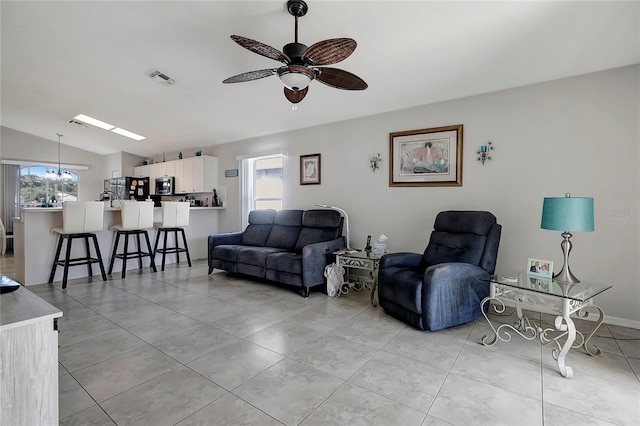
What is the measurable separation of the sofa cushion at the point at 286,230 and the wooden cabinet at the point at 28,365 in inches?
132

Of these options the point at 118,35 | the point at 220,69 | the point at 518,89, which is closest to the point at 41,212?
the point at 118,35

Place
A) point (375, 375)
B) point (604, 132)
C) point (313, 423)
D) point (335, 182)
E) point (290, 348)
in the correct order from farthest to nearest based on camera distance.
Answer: point (335, 182) → point (604, 132) → point (290, 348) → point (375, 375) → point (313, 423)

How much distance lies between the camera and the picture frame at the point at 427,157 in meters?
3.66

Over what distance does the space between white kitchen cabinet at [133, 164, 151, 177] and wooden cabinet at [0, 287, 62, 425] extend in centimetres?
721

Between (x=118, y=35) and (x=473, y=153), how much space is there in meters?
3.93

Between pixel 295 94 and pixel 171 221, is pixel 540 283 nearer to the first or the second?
pixel 295 94

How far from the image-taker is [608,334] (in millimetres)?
2662

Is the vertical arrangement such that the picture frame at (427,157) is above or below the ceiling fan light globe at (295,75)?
below

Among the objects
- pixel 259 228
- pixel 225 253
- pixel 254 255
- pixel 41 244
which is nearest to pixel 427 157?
pixel 254 255

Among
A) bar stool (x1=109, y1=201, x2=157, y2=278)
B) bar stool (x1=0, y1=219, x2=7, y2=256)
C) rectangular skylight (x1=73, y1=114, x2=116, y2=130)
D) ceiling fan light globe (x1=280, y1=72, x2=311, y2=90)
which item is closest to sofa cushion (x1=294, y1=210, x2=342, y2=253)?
ceiling fan light globe (x1=280, y1=72, x2=311, y2=90)

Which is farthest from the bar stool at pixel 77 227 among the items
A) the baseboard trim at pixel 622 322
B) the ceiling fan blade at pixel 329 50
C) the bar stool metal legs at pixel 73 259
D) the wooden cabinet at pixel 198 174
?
the baseboard trim at pixel 622 322

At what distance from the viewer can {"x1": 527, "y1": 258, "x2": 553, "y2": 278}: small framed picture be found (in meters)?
2.54

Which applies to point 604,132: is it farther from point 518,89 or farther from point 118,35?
point 118,35

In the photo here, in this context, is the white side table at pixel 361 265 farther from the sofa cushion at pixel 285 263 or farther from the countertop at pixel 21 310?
the countertop at pixel 21 310
